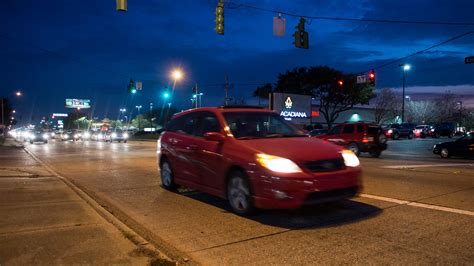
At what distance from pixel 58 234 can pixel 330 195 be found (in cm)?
385

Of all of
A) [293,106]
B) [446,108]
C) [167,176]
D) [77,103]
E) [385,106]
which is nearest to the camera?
[167,176]

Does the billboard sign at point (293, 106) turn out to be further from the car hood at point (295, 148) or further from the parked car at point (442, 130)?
the car hood at point (295, 148)

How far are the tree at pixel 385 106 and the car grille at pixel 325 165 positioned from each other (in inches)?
2999

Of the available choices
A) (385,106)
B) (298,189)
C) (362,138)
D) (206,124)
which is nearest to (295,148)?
(298,189)

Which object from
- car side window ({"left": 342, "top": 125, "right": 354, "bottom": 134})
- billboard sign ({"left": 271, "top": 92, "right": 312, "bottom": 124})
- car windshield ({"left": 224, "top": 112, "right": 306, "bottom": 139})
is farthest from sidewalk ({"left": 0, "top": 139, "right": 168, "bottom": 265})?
billboard sign ({"left": 271, "top": 92, "right": 312, "bottom": 124})

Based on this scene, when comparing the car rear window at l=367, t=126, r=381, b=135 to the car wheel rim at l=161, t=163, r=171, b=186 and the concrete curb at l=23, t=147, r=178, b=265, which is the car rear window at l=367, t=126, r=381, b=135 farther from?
the concrete curb at l=23, t=147, r=178, b=265

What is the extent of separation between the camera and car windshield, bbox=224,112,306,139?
7484 mm

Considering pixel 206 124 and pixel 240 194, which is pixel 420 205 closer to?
pixel 240 194

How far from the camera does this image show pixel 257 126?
7715mm

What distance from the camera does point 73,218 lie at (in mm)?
6891

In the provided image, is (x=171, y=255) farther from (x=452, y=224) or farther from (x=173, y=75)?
(x=173, y=75)

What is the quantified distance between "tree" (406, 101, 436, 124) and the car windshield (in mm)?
87167

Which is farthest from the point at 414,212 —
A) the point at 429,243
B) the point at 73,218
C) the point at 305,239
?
the point at 73,218

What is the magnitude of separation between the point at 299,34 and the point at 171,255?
18188 mm
